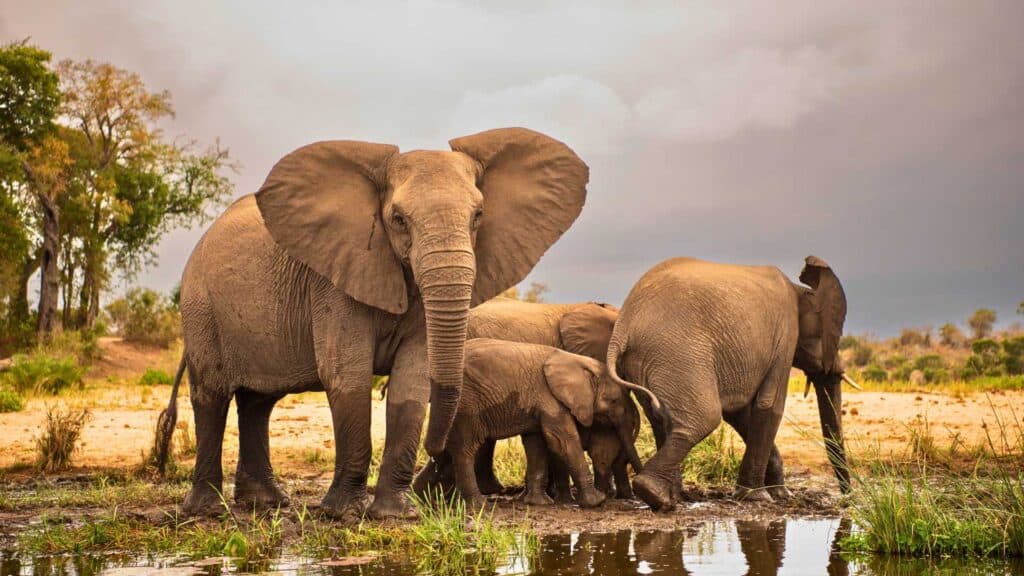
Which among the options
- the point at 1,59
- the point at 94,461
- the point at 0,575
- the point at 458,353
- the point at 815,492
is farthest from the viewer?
the point at 1,59

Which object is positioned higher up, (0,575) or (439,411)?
(439,411)

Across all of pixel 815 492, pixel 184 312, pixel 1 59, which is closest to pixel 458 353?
pixel 184 312

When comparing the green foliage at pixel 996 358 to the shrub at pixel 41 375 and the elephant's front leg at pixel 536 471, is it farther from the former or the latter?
the elephant's front leg at pixel 536 471

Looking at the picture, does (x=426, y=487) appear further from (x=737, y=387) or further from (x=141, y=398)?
(x=141, y=398)

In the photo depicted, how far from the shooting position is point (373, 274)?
27.3ft

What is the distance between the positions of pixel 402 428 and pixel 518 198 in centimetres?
183

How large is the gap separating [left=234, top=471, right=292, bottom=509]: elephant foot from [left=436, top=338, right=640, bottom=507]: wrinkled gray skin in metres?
1.57

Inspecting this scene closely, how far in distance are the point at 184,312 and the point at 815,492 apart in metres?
5.44

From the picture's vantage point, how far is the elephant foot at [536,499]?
9.55 meters

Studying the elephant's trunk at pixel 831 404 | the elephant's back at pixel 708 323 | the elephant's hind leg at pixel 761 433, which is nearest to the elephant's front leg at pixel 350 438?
the elephant's back at pixel 708 323

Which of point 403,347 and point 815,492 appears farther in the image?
point 815,492

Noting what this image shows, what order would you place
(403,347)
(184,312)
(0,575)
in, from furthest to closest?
(184,312) < (403,347) < (0,575)

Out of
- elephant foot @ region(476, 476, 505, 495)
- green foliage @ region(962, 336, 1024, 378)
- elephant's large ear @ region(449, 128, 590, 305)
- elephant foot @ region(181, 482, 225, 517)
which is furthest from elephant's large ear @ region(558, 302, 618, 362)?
green foliage @ region(962, 336, 1024, 378)

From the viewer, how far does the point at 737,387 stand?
397 inches
